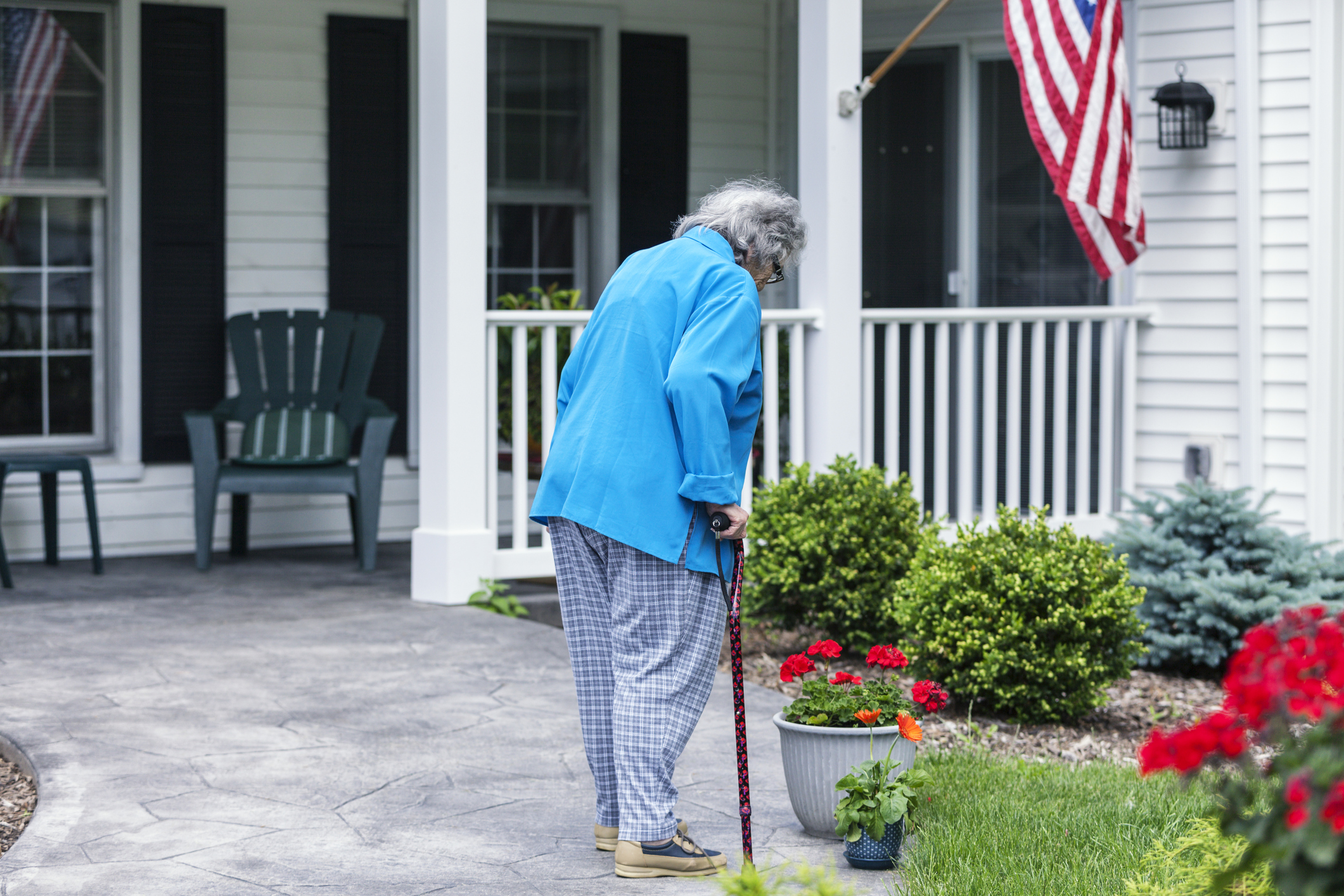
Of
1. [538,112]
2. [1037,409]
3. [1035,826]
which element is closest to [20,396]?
[538,112]

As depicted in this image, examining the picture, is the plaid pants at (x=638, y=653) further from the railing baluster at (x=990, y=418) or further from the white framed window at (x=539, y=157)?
the white framed window at (x=539, y=157)

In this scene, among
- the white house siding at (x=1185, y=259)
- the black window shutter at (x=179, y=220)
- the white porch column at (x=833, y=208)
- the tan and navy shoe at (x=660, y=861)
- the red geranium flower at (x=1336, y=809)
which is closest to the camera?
the red geranium flower at (x=1336, y=809)

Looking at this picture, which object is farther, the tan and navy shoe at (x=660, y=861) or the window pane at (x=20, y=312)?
the window pane at (x=20, y=312)

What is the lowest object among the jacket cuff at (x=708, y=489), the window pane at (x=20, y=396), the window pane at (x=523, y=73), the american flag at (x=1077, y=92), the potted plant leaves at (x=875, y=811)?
the potted plant leaves at (x=875, y=811)

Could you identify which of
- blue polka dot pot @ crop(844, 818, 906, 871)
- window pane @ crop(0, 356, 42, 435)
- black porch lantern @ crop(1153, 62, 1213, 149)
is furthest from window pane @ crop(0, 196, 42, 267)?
blue polka dot pot @ crop(844, 818, 906, 871)

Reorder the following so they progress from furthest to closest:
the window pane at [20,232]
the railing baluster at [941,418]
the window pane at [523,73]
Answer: the window pane at [523,73] → the window pane at [20,232] → the railing baluster at [941,418]

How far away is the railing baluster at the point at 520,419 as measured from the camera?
5816 mm

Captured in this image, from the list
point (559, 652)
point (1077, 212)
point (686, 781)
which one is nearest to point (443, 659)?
point (559, 652)

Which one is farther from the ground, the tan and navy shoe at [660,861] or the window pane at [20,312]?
the window pane at [20,312]

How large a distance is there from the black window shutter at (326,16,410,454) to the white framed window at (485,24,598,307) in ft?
1.82

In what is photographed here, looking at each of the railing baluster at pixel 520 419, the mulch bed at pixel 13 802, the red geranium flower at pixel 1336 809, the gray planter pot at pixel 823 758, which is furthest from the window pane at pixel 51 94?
the red geranium flower at pixel 1336 809

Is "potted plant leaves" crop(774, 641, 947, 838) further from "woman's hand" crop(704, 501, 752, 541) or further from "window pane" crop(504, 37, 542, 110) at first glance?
"window pane" crop(504, 37, 542, 110)

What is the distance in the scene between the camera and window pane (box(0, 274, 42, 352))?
7.01 m

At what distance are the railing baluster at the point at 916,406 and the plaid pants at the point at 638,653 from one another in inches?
134
